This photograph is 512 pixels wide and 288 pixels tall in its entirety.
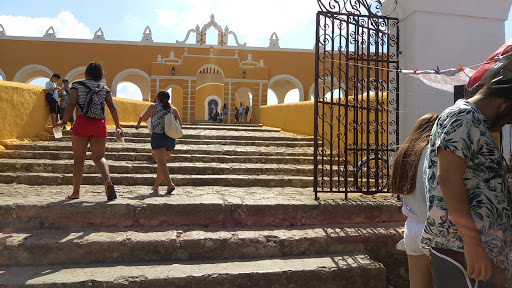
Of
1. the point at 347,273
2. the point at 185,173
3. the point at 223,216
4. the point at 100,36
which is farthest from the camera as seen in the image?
the point at 100,36

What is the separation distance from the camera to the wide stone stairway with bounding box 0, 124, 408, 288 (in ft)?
8.35

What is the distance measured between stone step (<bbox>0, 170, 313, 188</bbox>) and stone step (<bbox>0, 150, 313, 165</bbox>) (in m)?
0.79

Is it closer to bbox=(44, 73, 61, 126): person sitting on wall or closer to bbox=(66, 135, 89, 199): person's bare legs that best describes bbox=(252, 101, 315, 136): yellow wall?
bbox=(44, 73, 61, 126): person sitting on wall

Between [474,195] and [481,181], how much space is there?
6cm

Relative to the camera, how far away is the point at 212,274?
8.23 feet

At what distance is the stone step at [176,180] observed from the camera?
15.0 ft

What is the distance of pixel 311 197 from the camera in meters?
3.83

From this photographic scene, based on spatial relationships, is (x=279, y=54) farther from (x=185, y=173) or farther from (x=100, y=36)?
(x=185, y=173)

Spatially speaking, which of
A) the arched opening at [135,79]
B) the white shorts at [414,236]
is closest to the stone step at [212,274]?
the white shorts at [414,236]

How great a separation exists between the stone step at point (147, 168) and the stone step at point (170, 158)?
255 millimetres

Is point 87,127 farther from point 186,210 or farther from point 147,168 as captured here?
point 147,168

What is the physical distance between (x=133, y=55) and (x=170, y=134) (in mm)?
15868

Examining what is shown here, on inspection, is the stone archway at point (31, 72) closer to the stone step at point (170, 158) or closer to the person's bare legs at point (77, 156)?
the stone step at point (170, 158)

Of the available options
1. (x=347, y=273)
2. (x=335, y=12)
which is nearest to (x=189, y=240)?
(x=347, y=273)
